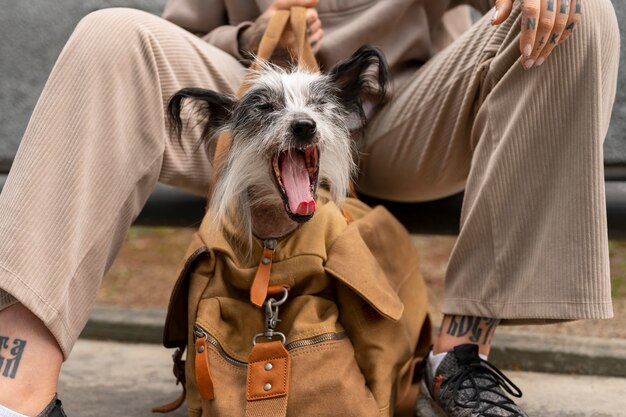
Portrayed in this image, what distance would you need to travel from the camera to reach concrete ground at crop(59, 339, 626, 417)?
217 centimetres

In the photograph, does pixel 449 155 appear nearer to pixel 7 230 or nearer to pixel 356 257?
pixel 356 257

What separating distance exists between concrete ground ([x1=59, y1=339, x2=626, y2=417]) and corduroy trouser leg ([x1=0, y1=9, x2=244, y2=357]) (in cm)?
57

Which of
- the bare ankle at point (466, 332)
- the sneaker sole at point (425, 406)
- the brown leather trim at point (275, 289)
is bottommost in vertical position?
the sneaker sole at point (425, 406)

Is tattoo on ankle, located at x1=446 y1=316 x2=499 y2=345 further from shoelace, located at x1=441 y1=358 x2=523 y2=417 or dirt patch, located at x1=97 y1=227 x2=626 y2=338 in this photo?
dirt patch, located at x1=97 y1=227 x2=626 y2=338

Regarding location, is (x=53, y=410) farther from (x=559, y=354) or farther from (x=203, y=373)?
(x=559, y=354)

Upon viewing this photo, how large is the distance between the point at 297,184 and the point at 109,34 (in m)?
0.52

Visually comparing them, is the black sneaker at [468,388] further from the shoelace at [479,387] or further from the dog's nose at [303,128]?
the dog's nose at [303,128]

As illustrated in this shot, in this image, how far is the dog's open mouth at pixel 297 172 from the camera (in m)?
1.67

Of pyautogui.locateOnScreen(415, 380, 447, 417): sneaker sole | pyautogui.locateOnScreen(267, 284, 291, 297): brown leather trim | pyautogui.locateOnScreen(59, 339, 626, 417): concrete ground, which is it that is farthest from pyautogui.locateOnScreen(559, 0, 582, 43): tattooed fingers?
pyautogui.locateOnScreen(59, 339, 626, 417): concrete ground

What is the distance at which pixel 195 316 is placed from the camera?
1737 millimetres

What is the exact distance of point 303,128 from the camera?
1.64 meters

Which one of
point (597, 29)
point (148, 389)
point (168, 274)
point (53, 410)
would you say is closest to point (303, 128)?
point (597, 29)

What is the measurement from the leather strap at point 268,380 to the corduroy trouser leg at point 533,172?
446mm

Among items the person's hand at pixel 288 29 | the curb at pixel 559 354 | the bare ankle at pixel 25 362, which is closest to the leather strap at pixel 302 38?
the person's hand at pixel 288 29
